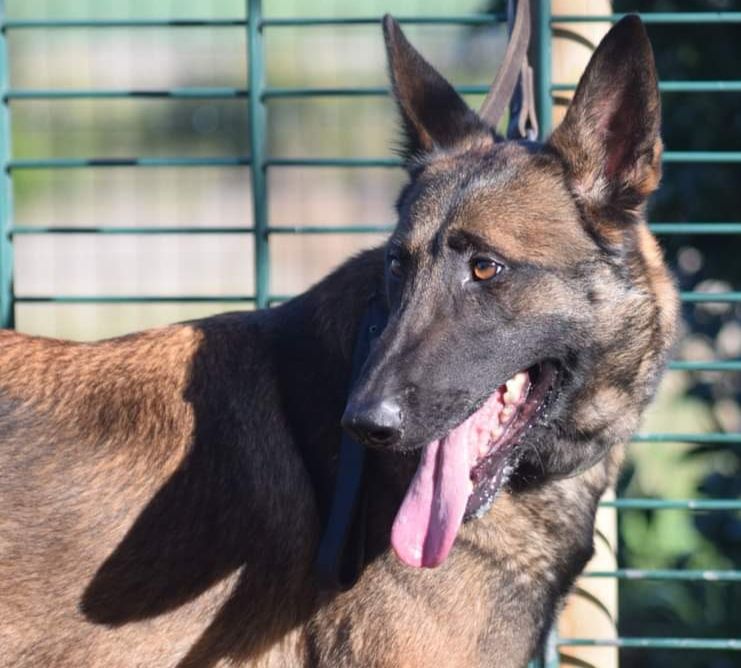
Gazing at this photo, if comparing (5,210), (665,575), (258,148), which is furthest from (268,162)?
(665,575)

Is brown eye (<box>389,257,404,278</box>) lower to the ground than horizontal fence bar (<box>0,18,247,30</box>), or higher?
lower

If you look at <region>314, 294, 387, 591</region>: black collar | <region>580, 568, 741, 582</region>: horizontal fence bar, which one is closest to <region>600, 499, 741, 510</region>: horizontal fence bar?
<region>580, 568, 741, 582</region>: horizontal fence bar

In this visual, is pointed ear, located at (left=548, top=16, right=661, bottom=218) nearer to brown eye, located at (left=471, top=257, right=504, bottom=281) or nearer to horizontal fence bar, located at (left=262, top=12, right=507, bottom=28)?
brown eye, located at (left=471, top=257, right=504, bottom=281)

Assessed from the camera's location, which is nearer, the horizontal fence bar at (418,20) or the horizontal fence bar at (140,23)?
the horizontal fence bar at (418,20)

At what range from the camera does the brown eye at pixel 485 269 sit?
2830mm

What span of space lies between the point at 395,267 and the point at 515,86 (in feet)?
2.86

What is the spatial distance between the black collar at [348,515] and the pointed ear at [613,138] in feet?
1.91

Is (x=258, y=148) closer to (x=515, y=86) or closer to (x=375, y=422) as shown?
(x=515, y=86)

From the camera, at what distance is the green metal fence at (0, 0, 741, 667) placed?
410cm

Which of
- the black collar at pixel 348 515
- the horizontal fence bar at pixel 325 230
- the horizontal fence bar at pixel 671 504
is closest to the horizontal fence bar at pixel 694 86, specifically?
the horizontal fence bar at pixel 325 230

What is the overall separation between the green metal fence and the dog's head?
1054 mm

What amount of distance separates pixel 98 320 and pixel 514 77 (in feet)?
20.9

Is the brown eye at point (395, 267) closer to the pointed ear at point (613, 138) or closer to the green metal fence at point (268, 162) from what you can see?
the pointed ear at point (613, 138)

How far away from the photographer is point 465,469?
2.81 m
